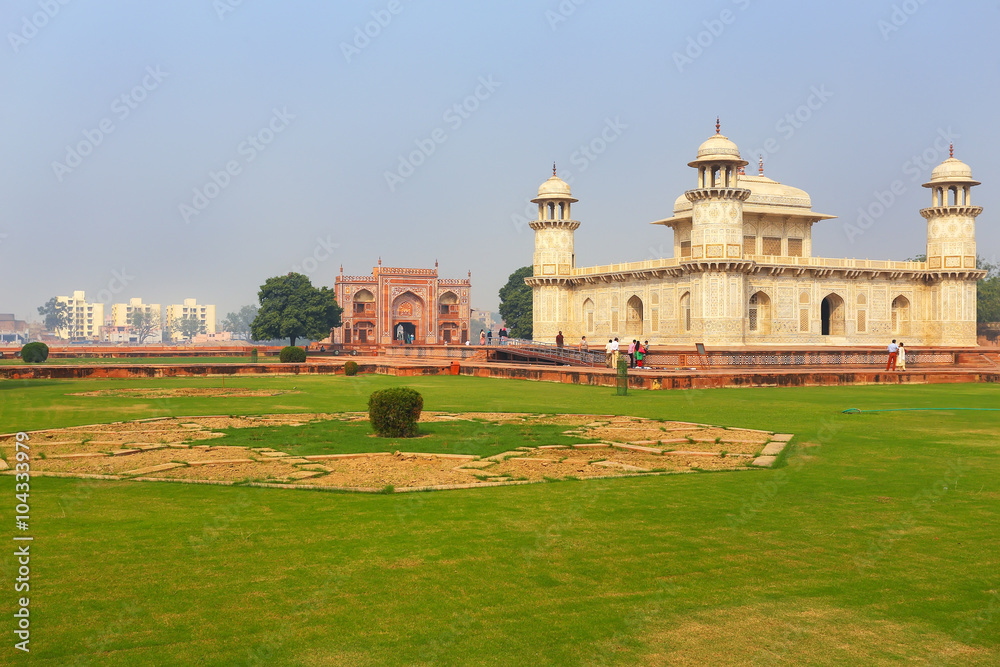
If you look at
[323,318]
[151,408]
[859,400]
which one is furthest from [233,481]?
[323,318]

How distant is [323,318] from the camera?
182 ft

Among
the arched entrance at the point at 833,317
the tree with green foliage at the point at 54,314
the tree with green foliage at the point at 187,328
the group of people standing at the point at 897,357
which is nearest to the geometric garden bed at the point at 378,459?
the group of people standing at the point at 897,357

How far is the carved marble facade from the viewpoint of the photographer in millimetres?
31844

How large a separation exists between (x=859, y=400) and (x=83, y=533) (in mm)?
12929

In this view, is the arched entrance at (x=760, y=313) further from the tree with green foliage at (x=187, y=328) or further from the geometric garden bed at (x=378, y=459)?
the tree with green foliage at (x=187, y=328)

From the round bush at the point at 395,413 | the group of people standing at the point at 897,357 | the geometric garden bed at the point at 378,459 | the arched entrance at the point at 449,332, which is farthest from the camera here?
the arched entrance at the point at 449,332

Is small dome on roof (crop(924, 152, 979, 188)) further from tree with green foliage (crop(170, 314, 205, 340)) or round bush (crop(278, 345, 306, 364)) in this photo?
tree with green foliage (crop(170, 314, 205, 340))

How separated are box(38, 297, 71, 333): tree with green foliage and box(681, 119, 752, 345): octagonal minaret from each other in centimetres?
13751

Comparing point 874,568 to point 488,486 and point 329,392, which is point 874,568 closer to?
point 488,486

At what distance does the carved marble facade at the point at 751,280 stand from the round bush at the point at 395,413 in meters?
24.2

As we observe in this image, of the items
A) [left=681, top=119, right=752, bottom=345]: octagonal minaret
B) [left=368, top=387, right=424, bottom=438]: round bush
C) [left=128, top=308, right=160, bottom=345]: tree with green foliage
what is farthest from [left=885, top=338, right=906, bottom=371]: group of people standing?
[left=128, top=308, right=160, bottom=345]: tree with green foliage

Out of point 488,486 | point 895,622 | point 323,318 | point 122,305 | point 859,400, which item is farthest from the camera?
point 122,305

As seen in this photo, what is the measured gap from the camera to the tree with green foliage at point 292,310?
54000 millimetres

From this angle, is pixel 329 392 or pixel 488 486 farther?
pixel 329 392
